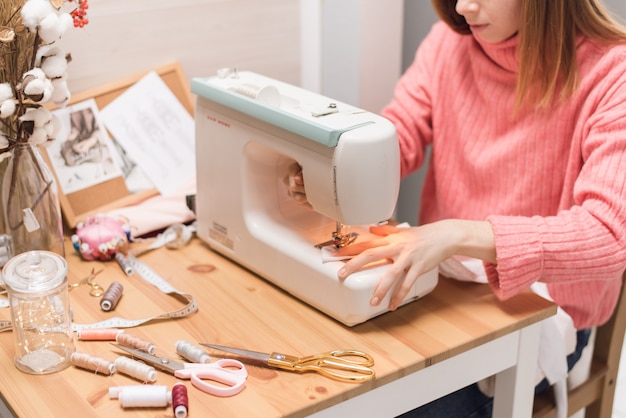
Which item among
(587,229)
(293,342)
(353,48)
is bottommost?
(293,342)

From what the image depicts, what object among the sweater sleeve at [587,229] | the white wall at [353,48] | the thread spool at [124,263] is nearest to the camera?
the sweater sleeve at [587,229]

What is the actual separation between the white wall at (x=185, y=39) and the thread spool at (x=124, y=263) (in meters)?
0.36

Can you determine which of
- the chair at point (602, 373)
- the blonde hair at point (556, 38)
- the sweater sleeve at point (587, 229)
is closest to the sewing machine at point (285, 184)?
the sweater sleeve at point (587, 229)

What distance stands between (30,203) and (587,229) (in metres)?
0.87

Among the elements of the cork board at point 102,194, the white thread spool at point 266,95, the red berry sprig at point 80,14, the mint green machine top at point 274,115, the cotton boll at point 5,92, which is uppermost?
the red berry sprig at point 80,14

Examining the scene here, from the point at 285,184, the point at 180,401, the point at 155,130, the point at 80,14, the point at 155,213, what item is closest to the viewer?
the point at 180,401

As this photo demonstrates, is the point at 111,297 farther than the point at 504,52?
No

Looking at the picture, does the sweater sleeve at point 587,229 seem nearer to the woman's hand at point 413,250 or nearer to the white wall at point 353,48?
the woman's hand at point 413,250

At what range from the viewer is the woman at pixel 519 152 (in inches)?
50.3

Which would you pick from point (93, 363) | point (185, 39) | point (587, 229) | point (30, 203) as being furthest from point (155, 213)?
point (587, 229)

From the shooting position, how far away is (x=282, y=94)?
1.31 meters

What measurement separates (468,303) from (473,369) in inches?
4.1

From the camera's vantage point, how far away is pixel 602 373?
1.62 meters

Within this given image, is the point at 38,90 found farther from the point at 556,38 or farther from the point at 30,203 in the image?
the point at 556,38
